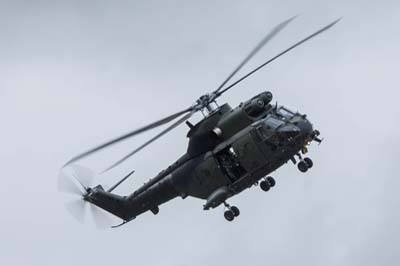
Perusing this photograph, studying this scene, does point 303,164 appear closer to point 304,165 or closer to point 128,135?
point 304,165

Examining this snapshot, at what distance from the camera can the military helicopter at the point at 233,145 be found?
45.2 m

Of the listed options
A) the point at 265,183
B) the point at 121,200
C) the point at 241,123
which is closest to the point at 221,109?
the point at 241,123

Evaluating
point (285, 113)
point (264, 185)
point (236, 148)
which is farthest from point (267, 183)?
point (285, 113)

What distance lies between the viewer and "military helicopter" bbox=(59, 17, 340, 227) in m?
45.2

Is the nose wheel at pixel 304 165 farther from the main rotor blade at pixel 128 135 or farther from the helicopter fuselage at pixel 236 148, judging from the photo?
the main rotor blade at pixel 128 135

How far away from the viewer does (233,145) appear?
4675 centimetres

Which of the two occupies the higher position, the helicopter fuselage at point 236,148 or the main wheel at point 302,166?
the helicopter fuselage at point 236,148

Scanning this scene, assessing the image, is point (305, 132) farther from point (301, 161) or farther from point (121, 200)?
point (121, 200)

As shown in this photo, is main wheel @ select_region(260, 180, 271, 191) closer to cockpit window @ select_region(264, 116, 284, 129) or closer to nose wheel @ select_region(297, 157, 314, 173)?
nose wheel @ select_region(297, 157, 314, 173)

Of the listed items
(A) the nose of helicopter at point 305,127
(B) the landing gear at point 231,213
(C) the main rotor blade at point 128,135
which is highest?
(C) the main rotor blade at point 128,135

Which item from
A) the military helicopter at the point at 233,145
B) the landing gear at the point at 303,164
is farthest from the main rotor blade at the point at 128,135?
the landing gear at the point at 303,164

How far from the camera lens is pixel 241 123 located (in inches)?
1841

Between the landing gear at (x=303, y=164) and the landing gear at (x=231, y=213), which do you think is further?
the landing gear at (x=231, y=213)

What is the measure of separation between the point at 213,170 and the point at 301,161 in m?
4.95
